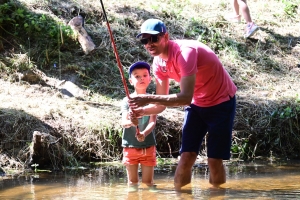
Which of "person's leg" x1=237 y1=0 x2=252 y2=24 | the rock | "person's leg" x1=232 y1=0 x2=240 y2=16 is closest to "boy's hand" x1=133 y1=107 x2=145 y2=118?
the rock

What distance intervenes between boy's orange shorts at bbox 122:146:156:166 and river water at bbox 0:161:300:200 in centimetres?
23

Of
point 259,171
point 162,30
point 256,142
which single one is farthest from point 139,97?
point 256,142

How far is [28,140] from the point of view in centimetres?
659

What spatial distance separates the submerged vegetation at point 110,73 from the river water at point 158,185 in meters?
0.58

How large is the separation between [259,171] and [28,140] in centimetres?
276

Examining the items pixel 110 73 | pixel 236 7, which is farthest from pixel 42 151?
pixel 236 7

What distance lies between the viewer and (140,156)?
5117 mm

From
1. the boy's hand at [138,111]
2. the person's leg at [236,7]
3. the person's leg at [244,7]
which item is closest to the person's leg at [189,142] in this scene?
the boy's hand at [138,111]

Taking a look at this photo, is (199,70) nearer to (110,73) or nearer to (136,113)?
(136,113)

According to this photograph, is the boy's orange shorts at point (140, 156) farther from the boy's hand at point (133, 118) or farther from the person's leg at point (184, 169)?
the boy's hand at point (133, 118)

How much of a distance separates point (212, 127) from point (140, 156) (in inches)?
28.5

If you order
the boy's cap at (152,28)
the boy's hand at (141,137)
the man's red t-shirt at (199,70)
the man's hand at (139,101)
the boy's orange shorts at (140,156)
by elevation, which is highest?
the boy's cap at (152,28)

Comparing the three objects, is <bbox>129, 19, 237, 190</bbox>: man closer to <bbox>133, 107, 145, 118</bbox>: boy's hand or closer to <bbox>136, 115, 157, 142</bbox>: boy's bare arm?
<bbox>133, 107, 145, 118</bbox>: boy's hand

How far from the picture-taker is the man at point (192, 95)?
438 centimetres
